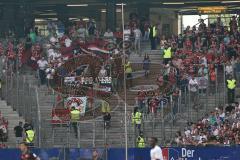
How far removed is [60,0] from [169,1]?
252 inches

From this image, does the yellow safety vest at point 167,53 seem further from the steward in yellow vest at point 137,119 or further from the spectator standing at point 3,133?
the spectator standing at point 3,133

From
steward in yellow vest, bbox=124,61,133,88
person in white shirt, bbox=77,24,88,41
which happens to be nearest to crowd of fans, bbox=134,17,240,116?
steward in yellow vest, bbox=124,61,133,88

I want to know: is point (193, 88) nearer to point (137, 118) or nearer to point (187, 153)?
point (137, 118)

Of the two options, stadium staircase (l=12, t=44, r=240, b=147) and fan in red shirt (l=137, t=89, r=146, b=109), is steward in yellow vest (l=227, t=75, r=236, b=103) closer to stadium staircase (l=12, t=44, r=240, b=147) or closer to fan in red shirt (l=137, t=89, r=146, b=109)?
stadium staircase (l=12, t=44, r=240, b=147)

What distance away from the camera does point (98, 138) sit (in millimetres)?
37531

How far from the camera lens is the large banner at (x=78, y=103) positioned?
38.4 metres

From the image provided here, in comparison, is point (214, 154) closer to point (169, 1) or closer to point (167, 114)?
point (167, 114)

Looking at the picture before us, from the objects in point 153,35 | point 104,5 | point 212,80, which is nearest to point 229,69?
point 212,80

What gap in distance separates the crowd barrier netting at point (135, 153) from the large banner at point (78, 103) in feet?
18.5

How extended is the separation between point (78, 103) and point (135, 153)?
670 centimetres

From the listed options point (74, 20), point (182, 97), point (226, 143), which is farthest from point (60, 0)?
point (226, 143)

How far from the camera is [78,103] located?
1516 inches

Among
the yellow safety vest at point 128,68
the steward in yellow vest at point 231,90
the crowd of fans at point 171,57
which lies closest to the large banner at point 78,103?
the crowd of fans at point 171,57

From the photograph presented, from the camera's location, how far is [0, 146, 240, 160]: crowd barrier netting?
31.7m
